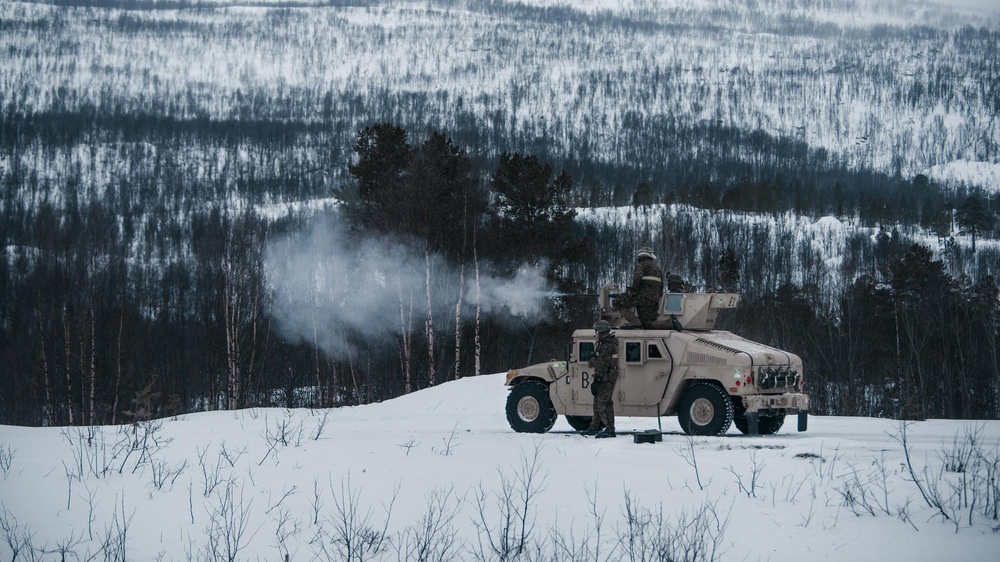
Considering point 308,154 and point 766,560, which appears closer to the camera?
point 766,560

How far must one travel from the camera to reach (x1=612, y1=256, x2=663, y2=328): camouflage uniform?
57.1ft

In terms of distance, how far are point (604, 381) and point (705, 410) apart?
191 cm

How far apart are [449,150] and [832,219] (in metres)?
111

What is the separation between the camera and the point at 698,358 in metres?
16.3

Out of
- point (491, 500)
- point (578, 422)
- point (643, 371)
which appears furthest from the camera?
point (578, 422)

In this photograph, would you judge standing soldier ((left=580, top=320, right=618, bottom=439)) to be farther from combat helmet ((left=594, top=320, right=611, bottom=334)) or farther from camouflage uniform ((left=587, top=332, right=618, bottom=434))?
combat helmet ((left=594, top=320, right=611, bottom=334))

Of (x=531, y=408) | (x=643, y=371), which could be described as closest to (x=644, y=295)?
(x=643, y=371)

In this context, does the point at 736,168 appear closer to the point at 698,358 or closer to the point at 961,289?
the point at 961,289

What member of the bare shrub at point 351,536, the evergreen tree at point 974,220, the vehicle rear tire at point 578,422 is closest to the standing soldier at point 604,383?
the vehicle rear tire at point 578,422

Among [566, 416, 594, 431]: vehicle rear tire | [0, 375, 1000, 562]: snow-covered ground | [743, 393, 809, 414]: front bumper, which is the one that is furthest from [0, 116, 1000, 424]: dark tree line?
[743, 393, 809, 414]: front bumper

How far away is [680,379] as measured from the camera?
53.9 feet

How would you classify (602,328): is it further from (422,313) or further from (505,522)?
(422,313)

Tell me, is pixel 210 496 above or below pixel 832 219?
below

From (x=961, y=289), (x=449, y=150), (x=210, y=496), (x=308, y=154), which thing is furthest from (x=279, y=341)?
(x=308, y=154)
